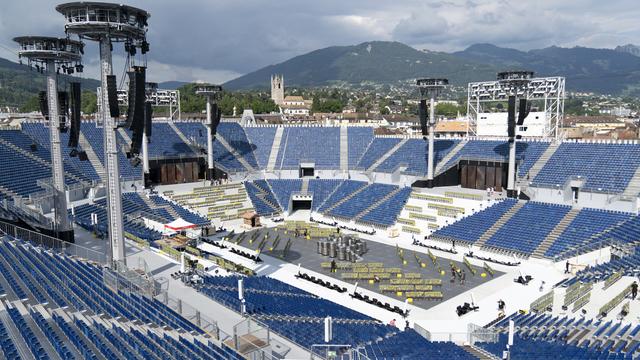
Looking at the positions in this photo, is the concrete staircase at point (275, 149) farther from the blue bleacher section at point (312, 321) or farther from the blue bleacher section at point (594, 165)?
the blue bleacher section at point (594, 165)

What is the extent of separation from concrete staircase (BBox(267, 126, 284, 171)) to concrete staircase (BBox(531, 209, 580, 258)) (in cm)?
3187

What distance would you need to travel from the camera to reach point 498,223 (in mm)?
35906

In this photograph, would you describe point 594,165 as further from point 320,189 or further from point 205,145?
point 205,145

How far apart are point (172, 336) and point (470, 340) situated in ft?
40.6

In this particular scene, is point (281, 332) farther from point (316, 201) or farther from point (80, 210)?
point (316, 201)

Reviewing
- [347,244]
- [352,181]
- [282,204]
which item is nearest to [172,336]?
[347,244]

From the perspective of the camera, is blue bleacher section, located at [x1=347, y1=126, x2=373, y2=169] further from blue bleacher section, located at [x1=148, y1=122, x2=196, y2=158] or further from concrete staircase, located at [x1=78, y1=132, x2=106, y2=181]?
concrete staircase, located at [x1=78, y1=132, x2=106, y2=181]

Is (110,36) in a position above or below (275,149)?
above

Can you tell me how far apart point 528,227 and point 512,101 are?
10.9 meters

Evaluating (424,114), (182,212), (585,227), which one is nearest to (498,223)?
(585,227)

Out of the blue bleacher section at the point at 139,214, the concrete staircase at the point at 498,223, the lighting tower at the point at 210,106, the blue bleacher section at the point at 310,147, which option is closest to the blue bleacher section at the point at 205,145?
the lighting tower at the point at 210,106

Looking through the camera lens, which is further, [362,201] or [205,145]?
[205,145]

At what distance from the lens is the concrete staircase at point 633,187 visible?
107 ft

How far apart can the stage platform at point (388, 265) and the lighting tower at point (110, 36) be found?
1419cm
